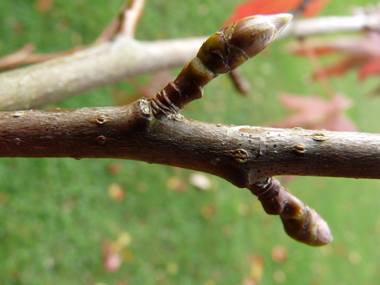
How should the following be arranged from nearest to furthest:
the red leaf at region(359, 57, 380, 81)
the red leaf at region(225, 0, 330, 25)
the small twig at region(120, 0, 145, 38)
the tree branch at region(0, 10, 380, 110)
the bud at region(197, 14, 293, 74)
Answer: the bud at region(197, 14, 293, 74), the tree branch at region(0, 10, 380, 110), the small twig at region(120, 0, 145, 38), the red leaf at region(225, 0, 330, 25), the red leaf at region(359, 57, 380, 81)

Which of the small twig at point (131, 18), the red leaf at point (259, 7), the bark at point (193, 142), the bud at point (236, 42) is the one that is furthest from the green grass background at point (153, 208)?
the bud at point (236, 42)

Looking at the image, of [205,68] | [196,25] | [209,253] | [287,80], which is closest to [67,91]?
[205,68]

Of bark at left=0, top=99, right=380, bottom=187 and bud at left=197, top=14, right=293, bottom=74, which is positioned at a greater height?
bud at left=197, top=14, right=293, bottom=74

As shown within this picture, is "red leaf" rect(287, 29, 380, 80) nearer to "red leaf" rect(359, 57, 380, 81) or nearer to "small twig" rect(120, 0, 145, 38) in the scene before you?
"red leaf" rect(359, 57, 380, 81)

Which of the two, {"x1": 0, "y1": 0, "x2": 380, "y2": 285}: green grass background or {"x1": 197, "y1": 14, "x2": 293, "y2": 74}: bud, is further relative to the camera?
{"x1": 0, "y1": 0, "x2": 380, "y2": 285}: green grass background

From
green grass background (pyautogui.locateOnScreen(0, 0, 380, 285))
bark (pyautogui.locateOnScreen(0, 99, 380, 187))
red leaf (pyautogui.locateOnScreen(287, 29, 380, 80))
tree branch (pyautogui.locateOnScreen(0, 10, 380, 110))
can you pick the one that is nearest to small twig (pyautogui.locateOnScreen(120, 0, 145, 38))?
tree branch (pyautogui.locateOnScreen(0, 10, 380, 110))

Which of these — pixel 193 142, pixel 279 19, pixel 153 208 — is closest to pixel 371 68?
pixel 279 19

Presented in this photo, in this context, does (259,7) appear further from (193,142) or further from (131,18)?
(193,142)

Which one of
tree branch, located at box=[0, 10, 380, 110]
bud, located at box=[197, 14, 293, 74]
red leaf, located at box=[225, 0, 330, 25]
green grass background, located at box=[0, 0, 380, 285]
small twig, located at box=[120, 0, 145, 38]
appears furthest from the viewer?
green grass background, located at box=[0, 0, 380, 285]
